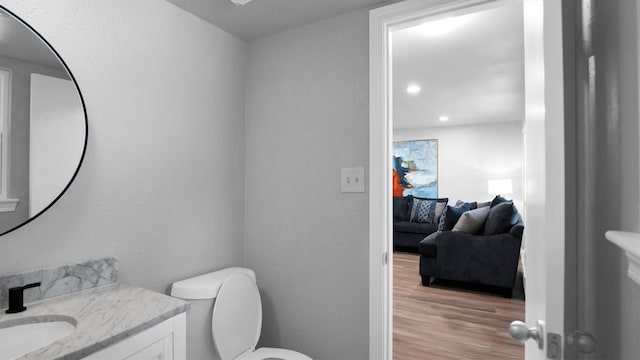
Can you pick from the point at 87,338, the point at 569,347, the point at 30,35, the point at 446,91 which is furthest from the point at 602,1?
the point at 446,91

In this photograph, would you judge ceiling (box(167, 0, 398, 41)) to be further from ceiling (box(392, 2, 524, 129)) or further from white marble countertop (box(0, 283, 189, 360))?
white marble countertop (box(0, 283, 189, 360))

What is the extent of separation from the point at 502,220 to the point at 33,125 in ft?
Result: 13.0

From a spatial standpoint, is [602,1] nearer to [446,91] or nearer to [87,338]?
[87,338]

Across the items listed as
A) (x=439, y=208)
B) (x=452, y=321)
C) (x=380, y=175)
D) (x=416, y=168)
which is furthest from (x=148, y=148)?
(x=416, y=168)

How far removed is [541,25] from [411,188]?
20.0ft

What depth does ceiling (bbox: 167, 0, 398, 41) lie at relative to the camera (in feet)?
5.43

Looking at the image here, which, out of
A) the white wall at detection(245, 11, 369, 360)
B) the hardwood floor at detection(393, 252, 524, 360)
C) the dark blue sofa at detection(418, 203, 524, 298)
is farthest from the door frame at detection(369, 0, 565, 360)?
the dark blue sofa at detection(418, 203, 524, 298)

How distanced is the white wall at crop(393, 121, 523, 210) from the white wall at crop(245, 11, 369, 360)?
5.28 metres

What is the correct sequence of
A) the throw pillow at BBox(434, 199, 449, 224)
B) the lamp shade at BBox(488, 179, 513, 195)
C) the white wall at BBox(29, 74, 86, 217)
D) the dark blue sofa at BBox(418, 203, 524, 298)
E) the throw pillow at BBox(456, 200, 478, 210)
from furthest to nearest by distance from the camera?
1. the throw pillow at BBox(434, 199, 449, 224)
2. the lamp shade at BBox(488, 179, 513, 195)
3. the throw pillow at BBox(456, 200, 478, 210)
4. the dark blue sofa at BBox(418, 203, 524, 298)
5. the white wall at BBox(29, 74, 86, 217)

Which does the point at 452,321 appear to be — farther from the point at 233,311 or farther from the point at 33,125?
the point at 33,125

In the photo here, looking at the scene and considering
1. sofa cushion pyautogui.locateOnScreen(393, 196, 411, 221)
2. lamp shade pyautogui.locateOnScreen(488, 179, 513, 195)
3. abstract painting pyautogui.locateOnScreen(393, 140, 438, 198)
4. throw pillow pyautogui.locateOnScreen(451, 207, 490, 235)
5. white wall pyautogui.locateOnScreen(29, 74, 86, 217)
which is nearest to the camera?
white wall pyautogui.locateOnScreen(29, 74, 86, 217)

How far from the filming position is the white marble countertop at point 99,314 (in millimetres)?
836

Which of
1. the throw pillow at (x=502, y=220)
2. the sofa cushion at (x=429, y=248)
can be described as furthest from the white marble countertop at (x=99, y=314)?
the throw pillow at (x=502, y=220)

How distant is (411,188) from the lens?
21.9 ft
